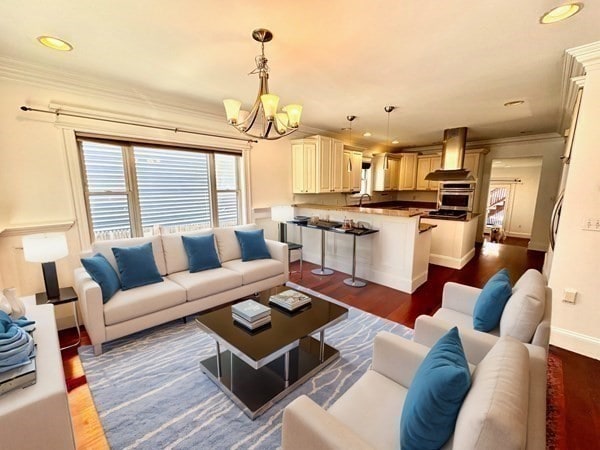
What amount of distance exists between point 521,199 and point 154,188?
10162mm

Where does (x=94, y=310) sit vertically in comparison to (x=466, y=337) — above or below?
below

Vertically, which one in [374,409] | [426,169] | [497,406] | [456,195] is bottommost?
[374,409]

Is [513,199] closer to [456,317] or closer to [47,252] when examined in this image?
[456,317]

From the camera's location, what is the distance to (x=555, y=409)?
1786 mm

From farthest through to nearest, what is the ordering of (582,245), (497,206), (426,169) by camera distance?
(497,206)
(426,169)
(582,245)

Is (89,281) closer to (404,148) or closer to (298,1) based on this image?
(298,1)

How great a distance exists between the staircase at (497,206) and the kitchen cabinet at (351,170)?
5.68 m

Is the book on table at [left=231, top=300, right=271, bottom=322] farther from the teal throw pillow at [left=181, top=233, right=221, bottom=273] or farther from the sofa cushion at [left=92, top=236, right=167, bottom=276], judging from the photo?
the sofa cushion at [left=92, top=236, right=167, bottom=276]

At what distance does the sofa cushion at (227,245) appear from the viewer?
138 inches

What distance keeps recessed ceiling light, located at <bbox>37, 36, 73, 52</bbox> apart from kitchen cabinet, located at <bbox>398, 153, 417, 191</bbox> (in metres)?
6.96

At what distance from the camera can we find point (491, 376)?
873 mm

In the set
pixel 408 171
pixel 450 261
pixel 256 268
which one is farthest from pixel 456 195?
pixel 256 268

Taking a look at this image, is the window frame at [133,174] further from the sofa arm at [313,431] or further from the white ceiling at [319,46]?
the sofa arm at [313,431]

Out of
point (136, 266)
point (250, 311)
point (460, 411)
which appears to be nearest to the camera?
point (460, 411)
